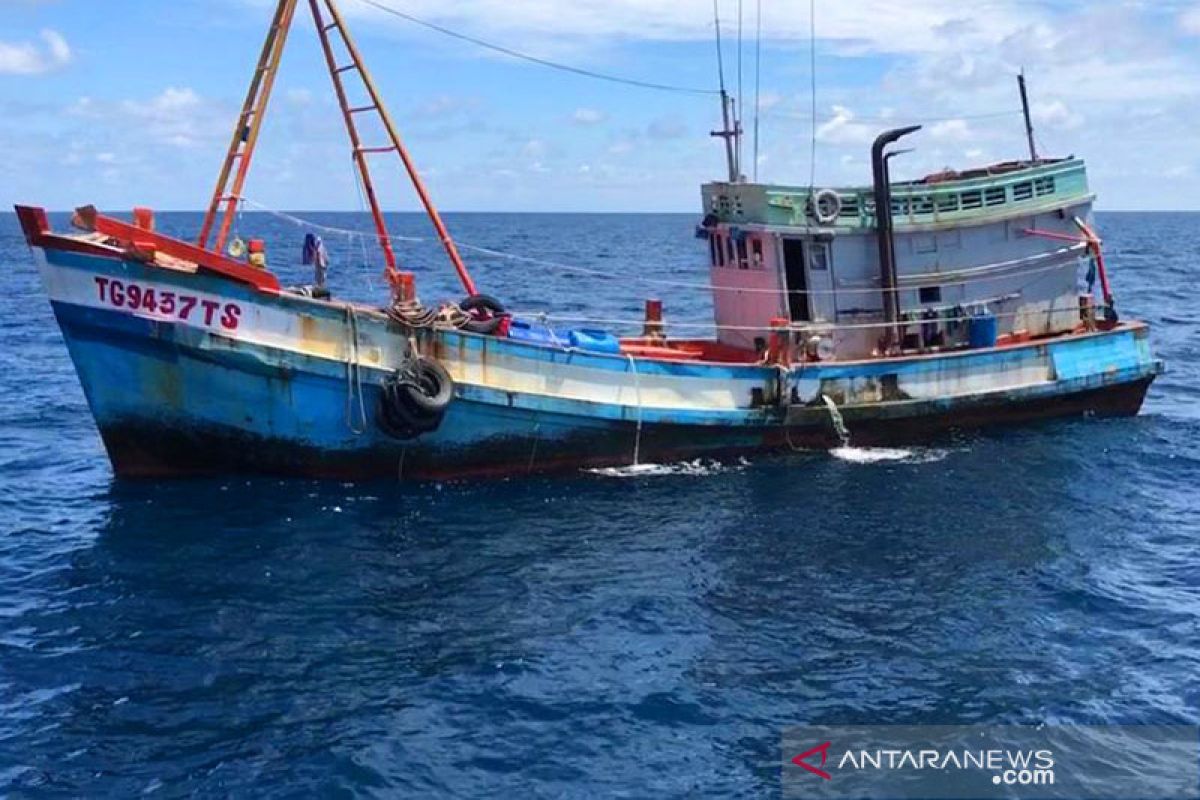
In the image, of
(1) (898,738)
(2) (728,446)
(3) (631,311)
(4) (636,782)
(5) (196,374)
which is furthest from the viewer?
(3) (631,311)

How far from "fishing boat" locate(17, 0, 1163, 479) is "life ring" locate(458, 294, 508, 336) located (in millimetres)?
34

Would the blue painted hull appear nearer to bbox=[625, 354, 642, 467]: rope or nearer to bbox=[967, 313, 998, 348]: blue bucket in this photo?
bbox=[625, 354, 642, 467]: rope

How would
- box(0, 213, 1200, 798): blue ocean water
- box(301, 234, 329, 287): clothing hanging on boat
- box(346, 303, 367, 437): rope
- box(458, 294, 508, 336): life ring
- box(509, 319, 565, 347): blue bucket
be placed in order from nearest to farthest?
box(0, 213, 1200, 798): blue ocean water, box(346, 303, 367, 437): rope, box(458, 294, 508, 336): life ring, box(509, 319, 565, 347): blue bucket, box(301, 234, 329, 287): clothing hanging on boat

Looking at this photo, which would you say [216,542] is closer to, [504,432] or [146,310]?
[146,310]

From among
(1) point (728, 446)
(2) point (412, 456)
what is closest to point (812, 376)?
(1) point (728, 446)

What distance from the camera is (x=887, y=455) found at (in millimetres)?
20156

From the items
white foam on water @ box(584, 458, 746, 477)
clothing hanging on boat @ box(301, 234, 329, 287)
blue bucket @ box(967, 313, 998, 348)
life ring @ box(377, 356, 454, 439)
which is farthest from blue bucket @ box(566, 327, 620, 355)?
blue bucket @ box(967, 313, 998, 348)

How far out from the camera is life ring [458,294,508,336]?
695 inches

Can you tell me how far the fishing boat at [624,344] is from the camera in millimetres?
16234

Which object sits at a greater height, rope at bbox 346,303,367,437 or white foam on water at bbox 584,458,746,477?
rope at bbox 346,303,367,437

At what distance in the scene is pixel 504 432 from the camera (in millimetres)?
17938

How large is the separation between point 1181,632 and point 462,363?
33.7 feet

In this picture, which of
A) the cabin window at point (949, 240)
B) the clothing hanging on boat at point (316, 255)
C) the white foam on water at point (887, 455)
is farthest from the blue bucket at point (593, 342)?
the cabin window at point (949, 240)

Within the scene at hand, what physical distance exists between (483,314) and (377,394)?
2.34 m
